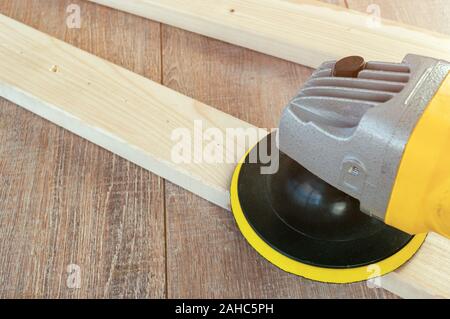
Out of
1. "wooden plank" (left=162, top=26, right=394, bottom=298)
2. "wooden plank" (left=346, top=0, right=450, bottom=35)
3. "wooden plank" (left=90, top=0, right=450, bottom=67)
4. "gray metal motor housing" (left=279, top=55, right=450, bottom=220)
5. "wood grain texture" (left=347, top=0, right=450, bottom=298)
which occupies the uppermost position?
"gray metal motor housing" (left=279, top=55, right=450, bottom=220)

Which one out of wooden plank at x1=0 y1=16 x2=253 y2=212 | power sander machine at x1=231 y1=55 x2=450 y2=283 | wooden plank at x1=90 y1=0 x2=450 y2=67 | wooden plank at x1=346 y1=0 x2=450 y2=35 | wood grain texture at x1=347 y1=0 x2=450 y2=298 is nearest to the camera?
power sander machine at x1=231 y1=55 x2=450 y2=283

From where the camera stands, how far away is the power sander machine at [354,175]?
1.92 feet

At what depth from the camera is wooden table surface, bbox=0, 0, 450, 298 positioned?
2.52 feet

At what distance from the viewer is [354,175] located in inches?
25.0

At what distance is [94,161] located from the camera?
36.2 inches

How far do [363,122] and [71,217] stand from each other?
47 cm

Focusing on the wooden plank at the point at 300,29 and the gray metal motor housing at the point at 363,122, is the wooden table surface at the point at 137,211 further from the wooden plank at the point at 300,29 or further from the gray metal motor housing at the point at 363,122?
the gray metal motor housing at the point at 363,122

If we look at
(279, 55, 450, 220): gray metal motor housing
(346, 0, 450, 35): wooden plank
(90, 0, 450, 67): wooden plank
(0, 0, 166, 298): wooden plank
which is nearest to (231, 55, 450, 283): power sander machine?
(279, 55, 450, 220): gray metal motor housing

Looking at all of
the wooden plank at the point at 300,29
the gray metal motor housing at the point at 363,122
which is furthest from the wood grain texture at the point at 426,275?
the wooden plank at the point at 300,29

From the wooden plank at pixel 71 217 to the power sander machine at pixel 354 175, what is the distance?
146 mm

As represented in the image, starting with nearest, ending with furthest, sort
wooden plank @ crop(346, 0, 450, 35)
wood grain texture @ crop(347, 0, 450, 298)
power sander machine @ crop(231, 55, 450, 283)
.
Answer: power sander machine @ crop(231, 55, 450, 283) → wood grain texture @ crop(347, 0, 450, 298) → wooden plank @ crop(346, 0, 450, 35)

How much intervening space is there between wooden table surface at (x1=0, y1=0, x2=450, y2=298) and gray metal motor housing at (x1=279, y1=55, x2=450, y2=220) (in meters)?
0.19

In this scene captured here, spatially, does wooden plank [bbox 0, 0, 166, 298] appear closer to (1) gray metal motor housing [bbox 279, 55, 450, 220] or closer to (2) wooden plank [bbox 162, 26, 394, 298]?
(2) wooden plank [bbox 162, 26, 394, 298]
